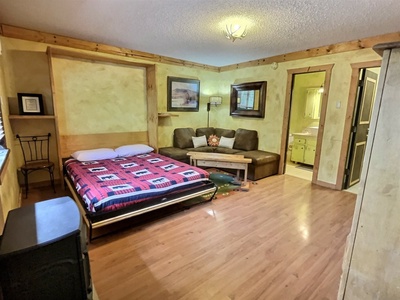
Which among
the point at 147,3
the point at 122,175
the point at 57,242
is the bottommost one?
the point at 122,175

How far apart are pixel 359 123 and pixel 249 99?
2240 mm

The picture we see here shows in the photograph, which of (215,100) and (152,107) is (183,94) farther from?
(152,107)

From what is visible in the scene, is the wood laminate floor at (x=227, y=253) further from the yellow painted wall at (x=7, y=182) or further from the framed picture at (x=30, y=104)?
the framed picture at (x=30, y=104)

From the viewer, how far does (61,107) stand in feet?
12.2

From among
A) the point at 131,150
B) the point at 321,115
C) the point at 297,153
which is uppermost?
the point at 321,115

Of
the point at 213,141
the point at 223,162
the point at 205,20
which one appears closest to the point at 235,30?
the point at 205,20

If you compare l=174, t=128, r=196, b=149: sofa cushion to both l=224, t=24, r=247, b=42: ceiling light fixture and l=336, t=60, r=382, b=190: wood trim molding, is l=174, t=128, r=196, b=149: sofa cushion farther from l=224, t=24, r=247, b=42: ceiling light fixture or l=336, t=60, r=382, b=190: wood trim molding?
l=336, t=60, r=382, b=190: wood trim molding

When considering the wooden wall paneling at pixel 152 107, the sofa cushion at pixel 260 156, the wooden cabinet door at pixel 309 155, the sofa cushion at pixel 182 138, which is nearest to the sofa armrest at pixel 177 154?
the wooden wall paneling at pixel 152 107

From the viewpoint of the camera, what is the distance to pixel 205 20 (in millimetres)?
2721

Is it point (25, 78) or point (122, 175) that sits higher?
point (25, 78)

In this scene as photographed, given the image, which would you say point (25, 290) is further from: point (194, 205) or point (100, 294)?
point (194, 205)

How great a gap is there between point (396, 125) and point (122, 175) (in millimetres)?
2802

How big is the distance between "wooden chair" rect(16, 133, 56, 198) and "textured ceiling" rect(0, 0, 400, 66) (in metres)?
1.66

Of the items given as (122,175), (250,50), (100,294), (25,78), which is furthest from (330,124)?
(25,78)
